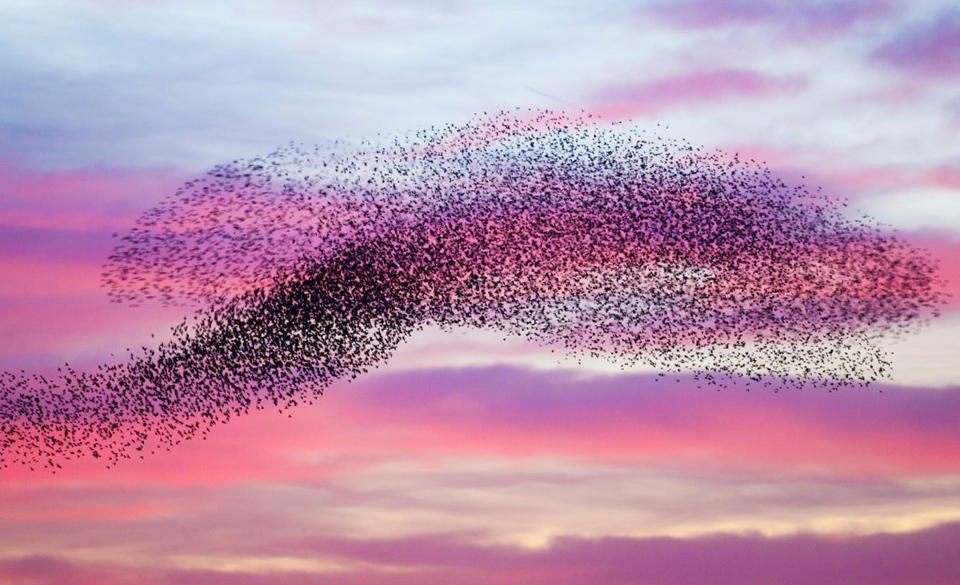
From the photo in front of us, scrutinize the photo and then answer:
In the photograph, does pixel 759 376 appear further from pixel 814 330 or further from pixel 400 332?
pixel 400 332

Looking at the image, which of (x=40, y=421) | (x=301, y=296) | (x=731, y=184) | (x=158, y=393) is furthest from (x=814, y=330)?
(x=40, y=421)

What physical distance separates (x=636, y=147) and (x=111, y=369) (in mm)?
Result: 16052

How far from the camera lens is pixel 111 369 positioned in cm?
3872

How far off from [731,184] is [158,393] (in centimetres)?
1754

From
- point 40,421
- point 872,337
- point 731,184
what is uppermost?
point 731,184

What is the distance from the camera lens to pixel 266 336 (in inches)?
1545

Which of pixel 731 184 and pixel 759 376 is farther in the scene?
pixel 731 184

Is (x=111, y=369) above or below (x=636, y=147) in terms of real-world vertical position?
below

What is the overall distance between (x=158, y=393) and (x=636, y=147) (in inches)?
595

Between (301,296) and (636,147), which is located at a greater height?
(636,147)

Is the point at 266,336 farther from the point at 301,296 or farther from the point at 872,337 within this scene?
the point at 872,337

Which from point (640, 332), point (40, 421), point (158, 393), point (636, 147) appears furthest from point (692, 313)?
point (40, 421)

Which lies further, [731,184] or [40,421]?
[731,184]

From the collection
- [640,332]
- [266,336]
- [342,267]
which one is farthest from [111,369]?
[640,332]
